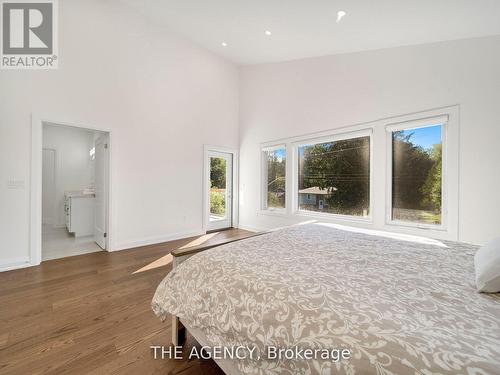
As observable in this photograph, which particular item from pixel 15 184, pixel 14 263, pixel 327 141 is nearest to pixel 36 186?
pixel 15 184

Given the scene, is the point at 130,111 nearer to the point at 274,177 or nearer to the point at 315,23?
the point at 274,177

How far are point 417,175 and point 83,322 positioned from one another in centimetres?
403

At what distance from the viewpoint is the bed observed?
2.07 ft

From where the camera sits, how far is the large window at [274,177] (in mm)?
4715

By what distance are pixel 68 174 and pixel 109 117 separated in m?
3.26

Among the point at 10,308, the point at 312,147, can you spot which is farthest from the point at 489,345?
the point at 312,147

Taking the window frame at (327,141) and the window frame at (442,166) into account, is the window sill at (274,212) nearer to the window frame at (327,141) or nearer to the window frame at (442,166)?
the window frame at (327,141)

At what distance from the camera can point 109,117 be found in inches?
140

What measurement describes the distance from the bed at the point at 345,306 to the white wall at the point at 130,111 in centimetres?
284

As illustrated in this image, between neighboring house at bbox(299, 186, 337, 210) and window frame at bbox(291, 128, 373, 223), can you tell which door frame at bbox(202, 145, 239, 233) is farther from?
neighboring house at bbox(299, 186, 337, 210)

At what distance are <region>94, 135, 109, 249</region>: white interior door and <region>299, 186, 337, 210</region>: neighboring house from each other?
11.4 feet

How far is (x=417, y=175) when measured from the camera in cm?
304

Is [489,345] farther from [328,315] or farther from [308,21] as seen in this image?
[308,21]

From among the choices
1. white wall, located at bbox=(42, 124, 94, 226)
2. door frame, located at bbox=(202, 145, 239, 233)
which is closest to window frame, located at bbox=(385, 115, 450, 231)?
door frame, located at bbox=(202, 145, 239, 233)
